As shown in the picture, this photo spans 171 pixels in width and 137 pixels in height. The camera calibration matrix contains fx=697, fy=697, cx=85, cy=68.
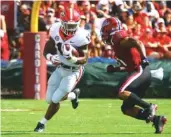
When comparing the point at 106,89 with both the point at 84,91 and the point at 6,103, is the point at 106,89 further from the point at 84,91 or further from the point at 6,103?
the point at 6,103

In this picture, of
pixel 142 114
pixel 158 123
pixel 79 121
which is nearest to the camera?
pixel 158 123

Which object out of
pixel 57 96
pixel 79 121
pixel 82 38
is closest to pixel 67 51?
pixel 82 38

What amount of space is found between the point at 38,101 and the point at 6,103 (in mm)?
898

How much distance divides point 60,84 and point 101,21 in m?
7.50

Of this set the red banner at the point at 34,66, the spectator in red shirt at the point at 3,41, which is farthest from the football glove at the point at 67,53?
the spectator in red shirt at the point at 3,41

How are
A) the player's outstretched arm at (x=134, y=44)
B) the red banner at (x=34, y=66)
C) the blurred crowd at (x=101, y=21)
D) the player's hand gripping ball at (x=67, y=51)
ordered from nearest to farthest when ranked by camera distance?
the player's outstretched arm at (x=134, y=44)
the player's hand gripping ball at (x=67, y=51)
the red banner at (x=34, y=66)
the blurred crowd at (x=101, y=21)

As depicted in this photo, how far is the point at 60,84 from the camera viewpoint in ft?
30.3

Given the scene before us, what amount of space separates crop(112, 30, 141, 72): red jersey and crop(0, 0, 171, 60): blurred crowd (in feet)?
22.8

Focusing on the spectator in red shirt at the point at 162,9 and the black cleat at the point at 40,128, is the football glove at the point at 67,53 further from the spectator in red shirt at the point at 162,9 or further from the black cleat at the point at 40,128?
the spectator in red shirt at the point at 162,9

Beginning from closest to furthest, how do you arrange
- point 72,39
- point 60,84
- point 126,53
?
point 126,53 → point 60,84 → point 72,39

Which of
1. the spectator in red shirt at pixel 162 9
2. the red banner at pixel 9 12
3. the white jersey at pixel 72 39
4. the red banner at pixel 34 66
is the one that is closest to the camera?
the white jersey at pixel 72 39

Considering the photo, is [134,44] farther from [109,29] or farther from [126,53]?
[109,29]

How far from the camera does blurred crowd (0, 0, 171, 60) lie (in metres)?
16.4

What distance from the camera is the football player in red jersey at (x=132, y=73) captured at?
8.83m
